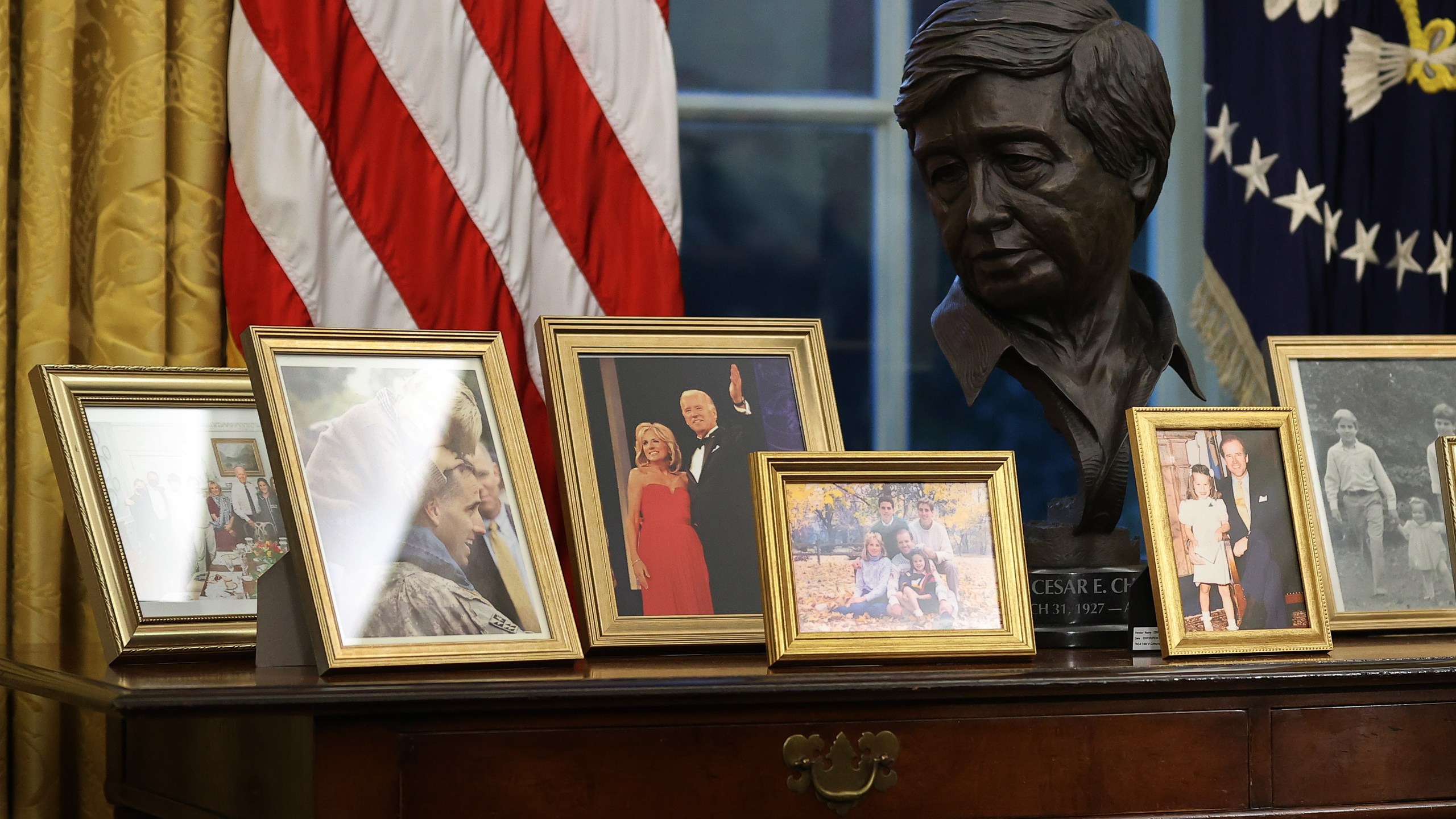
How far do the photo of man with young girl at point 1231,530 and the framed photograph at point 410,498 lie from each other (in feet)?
1.89

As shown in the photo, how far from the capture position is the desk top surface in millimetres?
1092

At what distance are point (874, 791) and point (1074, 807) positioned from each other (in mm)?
180

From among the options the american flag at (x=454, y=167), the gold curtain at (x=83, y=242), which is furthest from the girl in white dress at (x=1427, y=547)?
the gold curtain at (x=83, y=242)

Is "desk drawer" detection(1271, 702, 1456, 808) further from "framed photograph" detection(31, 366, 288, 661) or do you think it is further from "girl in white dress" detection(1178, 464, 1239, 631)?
"framed photograph" detection(31, 366, 288, 661)

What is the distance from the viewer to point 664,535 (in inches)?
55.6

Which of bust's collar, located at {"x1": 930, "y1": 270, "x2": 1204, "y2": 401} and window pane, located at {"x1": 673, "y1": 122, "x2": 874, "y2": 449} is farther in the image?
window pane, located at {"x1": 673, "y1": 122, "x2": 874, "y2": 449}

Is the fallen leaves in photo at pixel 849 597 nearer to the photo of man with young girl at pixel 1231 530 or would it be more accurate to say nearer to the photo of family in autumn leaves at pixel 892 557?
the photo of family in autumn leaves at pixel 892 557

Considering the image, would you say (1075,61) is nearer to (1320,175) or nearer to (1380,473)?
(1380,473)

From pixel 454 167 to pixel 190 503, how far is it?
2.08 ft

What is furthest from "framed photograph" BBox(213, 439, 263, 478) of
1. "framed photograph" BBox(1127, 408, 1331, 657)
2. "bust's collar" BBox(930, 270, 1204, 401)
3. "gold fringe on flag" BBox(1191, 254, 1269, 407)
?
"gold fringe on flag" BBox(1191, 254, 1269, 407)

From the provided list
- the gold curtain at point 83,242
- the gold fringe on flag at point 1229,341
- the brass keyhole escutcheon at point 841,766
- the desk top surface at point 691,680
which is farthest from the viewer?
the gold fringe on flag at point 1229,341

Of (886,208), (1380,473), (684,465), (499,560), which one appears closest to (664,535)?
(684,465)

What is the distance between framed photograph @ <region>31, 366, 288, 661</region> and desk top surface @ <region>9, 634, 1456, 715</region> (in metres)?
0.04

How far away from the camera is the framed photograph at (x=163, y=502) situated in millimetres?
1337
